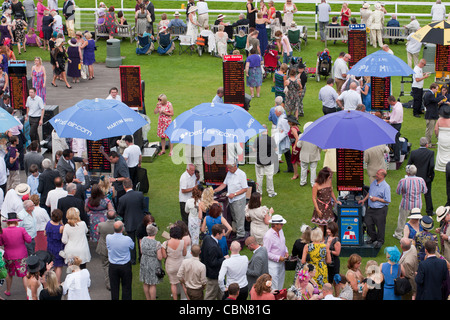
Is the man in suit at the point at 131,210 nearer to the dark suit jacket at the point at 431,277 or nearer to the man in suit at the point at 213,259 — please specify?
the man in suit at the point at 213,259

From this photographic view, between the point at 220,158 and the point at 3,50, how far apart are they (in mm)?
10901

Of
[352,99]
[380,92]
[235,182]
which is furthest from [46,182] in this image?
[380,92]

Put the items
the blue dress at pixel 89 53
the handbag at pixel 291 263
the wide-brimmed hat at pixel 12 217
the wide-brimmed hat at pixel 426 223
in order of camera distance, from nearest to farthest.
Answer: the handbag at pixel 291 263 → the wide-brimmed hat at pixel 426 223 → the wide-brimmed hat at pixel 12 217 → the blue dress at pixel 89 53

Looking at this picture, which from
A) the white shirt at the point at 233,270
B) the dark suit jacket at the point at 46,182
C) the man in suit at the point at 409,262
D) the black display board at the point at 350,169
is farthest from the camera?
the dark suit jacket at the point at 46,182

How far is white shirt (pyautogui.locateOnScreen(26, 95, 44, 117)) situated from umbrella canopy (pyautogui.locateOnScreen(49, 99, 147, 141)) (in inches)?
167

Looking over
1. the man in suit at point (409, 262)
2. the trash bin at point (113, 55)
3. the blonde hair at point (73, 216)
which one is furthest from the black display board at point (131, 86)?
the man in suit at point (409, 262)

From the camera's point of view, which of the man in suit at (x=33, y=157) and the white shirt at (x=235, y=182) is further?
the man in suit at (x=33, y=157)

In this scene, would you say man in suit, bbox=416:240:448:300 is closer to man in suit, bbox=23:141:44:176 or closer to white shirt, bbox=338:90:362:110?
man in suit, bbox=23:141:44:176

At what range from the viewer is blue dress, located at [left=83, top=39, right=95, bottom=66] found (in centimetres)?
2508

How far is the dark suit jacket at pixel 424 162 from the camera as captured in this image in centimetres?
1516

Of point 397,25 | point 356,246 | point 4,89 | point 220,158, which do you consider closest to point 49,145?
point 4,89

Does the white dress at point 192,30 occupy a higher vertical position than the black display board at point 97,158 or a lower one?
higher

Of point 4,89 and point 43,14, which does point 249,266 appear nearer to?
point 4,89

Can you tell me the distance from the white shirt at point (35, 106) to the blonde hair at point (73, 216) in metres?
6.99
